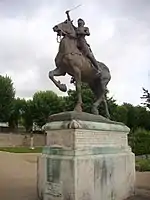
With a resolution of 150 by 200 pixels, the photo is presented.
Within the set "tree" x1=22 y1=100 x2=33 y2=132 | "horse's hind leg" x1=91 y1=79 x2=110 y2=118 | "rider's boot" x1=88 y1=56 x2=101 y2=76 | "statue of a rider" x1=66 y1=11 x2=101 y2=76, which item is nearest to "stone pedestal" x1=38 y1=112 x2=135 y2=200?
"horse's hind leg" x1=91 y1=79 x2=110 y2=118

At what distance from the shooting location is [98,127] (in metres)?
8.32

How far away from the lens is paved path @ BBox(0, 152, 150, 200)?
30.6 feet

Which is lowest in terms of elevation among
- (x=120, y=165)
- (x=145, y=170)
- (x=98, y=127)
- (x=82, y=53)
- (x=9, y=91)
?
(x=145, y=170)

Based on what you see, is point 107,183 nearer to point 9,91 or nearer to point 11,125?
point 9,91

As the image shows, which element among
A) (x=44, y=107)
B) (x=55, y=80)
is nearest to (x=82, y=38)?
(x=55, y=80)

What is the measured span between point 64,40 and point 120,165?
3518 mm

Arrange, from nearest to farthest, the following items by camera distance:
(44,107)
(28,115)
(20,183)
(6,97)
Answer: (20,183) → (6,97) → (44,107) → (28,115)

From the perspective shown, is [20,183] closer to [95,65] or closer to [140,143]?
[95,65]

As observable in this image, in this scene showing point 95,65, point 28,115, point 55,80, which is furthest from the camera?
point 28,115

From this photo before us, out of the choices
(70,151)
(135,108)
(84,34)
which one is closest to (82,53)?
(84,34)

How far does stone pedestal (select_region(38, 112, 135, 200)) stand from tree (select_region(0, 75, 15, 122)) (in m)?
37.8

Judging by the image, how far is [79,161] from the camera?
24.0ft

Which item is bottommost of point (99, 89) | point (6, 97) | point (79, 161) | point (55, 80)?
point (79, 161)

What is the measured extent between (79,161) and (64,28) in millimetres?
3276
